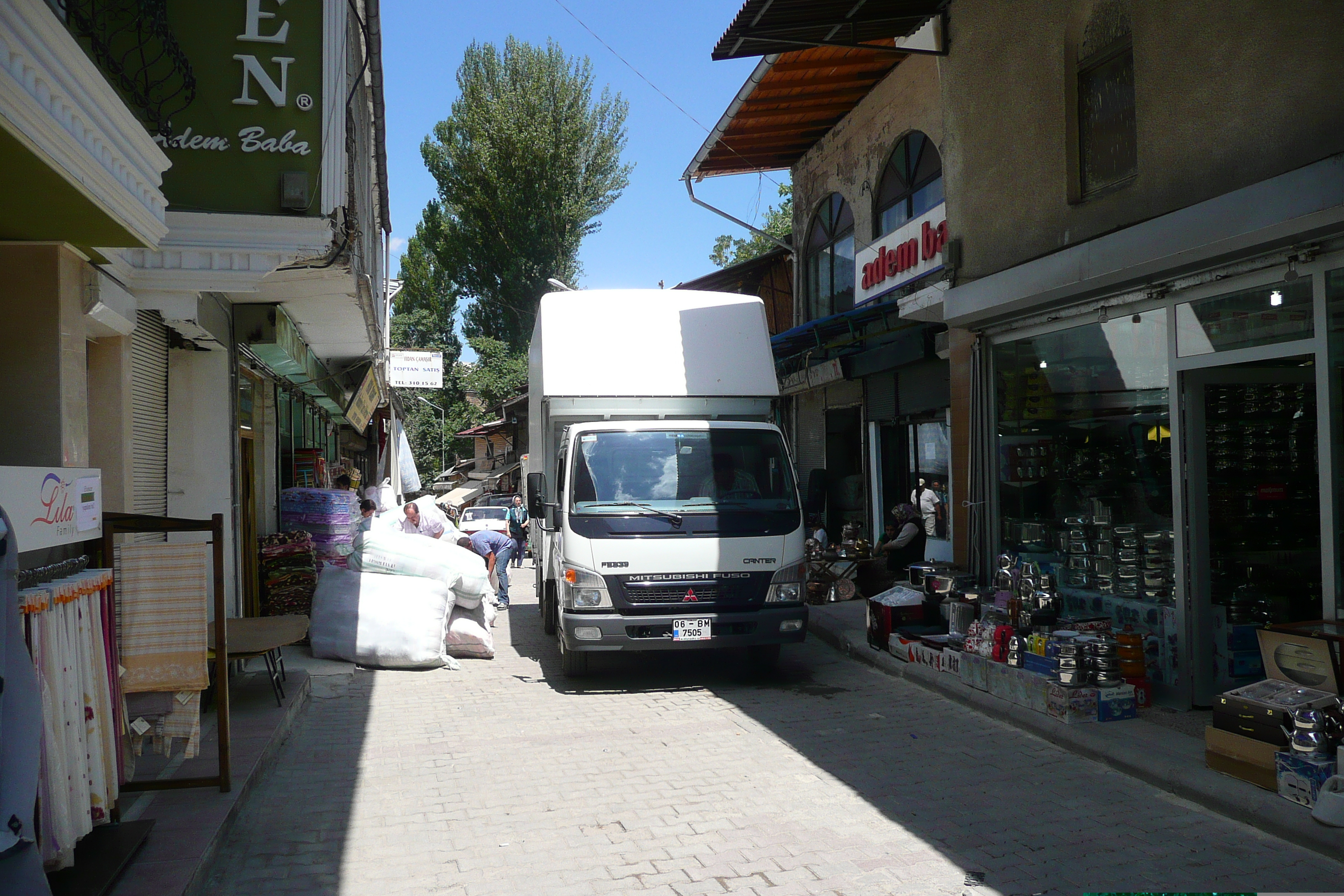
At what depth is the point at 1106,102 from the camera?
7.46 m

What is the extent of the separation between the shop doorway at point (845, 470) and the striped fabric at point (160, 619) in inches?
453

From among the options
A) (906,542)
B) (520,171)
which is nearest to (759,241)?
(520,171)

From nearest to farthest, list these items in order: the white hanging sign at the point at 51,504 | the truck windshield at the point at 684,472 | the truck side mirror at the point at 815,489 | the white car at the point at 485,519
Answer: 1. the white hanging sign at the point at 51,504
2. the truck windshield at the point at 684,472
3. the truck side mirror at the point at 815,489
4. the white car at the point at 485,519

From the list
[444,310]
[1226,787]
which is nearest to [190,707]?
[1226,787]

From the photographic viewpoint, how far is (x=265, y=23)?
247 inches

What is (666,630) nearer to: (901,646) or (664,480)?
(664,480)

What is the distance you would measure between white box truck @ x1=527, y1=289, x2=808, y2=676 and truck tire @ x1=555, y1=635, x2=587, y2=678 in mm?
20

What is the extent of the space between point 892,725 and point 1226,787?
2.29 meters

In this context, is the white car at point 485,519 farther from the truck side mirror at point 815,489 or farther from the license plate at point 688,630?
the license plate at point 688,630

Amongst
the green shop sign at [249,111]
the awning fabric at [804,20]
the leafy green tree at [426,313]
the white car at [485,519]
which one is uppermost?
the leafy green tree at [426,313]

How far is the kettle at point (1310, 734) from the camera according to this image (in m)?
4.59

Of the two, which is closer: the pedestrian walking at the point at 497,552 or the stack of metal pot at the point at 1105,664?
the stack of metal pot at the point at 1105,664

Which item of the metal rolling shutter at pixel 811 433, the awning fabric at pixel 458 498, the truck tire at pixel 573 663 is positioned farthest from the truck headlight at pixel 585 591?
the awning fabric at pixel 458 498

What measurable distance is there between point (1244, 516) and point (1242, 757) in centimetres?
229
